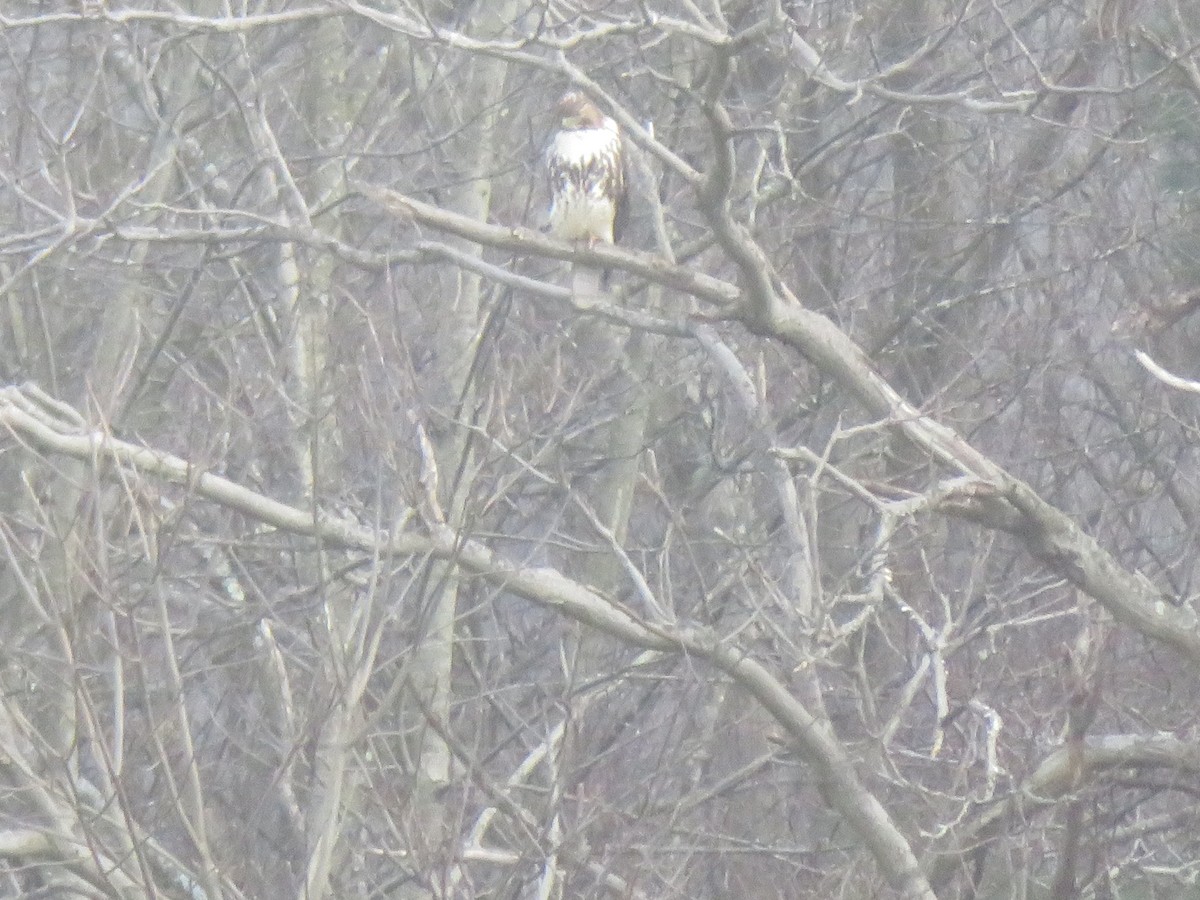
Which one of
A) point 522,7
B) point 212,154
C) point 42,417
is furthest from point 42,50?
point 42,417

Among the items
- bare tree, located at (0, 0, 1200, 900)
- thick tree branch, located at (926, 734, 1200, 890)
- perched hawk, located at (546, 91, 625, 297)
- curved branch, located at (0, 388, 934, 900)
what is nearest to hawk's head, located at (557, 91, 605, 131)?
perched hawk, located at (546, 91, 625, 297)

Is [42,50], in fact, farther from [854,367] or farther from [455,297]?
[854,367]

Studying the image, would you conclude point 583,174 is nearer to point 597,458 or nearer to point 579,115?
point 579,115

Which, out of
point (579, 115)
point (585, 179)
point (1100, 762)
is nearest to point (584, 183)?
point (585, 179)

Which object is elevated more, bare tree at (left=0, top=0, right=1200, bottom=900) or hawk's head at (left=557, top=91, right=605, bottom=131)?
hawk's head at (left=557, top=91, right=605, bottom=131)

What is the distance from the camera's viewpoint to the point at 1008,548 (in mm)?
7977

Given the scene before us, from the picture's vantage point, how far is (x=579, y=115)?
676cm

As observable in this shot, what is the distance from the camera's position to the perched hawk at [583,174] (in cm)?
673

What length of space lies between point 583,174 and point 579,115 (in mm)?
199

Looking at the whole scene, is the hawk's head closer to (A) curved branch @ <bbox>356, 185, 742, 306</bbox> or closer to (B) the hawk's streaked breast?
(B) the hawk's streaked breast

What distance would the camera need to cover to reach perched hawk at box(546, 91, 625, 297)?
6727mm

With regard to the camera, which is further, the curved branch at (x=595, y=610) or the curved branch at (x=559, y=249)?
the curved branch at (x=595, y=610)

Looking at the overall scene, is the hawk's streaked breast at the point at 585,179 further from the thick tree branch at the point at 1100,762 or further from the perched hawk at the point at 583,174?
the thick tree branch at the point at 1100,762

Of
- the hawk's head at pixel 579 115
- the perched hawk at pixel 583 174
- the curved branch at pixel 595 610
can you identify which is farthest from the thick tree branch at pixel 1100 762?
the hawk's head at pixel 579 115
